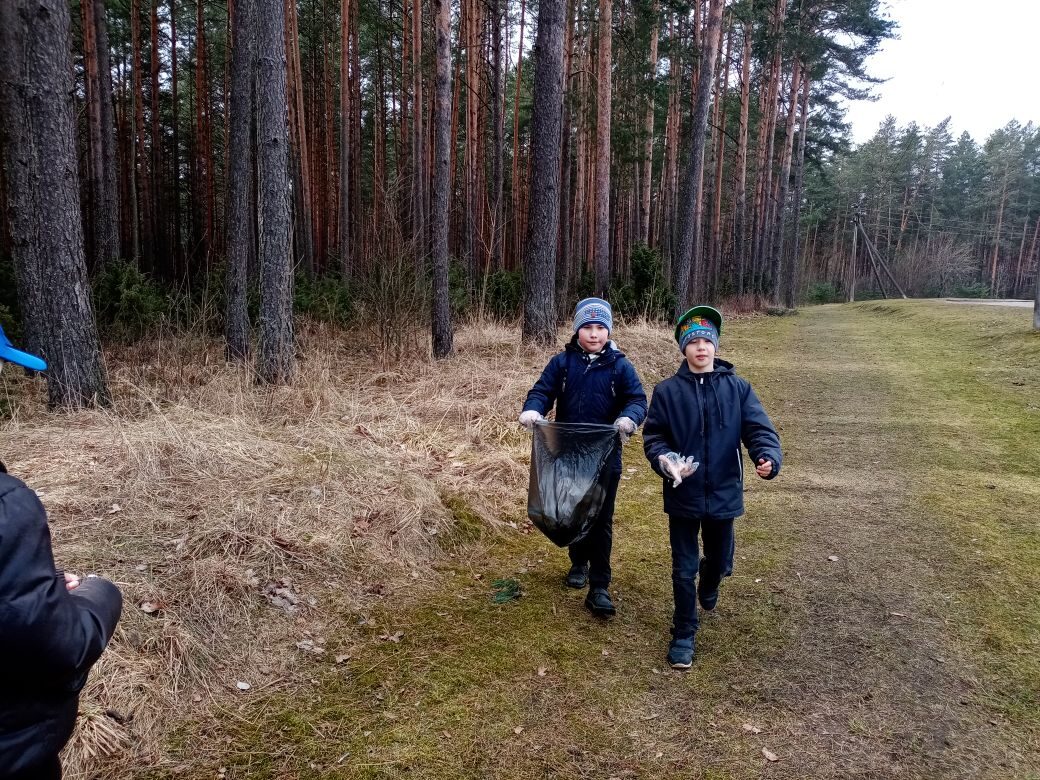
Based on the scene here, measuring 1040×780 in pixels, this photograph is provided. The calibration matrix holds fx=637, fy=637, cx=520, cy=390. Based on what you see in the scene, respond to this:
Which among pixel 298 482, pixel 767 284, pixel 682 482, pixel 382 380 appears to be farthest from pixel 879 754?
pixel 767 284

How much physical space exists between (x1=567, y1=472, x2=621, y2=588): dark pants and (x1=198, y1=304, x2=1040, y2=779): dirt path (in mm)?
226

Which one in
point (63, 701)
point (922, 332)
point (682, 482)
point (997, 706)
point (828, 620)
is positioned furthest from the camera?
point (922, 332)

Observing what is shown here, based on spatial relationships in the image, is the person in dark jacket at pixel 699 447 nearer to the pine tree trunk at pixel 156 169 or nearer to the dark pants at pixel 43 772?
the dark pants at pixel 43 772

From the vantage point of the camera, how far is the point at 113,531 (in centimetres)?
373

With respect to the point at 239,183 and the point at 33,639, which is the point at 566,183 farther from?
the point at 33,639

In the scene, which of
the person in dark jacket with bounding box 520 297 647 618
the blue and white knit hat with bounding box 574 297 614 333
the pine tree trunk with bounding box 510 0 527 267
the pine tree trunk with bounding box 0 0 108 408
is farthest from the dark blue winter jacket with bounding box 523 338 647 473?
the pine tree trunk with bounding box 510 0 527 267

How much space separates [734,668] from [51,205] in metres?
6.52

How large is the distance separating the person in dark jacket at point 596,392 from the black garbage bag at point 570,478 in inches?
3.7

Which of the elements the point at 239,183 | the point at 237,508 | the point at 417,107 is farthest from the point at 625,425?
the point at 417,107

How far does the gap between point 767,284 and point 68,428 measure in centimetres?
2941

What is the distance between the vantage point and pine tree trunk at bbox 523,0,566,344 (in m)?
8.95

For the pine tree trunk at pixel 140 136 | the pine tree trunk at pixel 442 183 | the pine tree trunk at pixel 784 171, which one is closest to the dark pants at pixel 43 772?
the pine tree trunk at pixel 442 183

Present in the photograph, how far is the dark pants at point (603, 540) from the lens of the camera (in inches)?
147

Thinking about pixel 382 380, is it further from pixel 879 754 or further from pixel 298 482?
pixel 879 754
